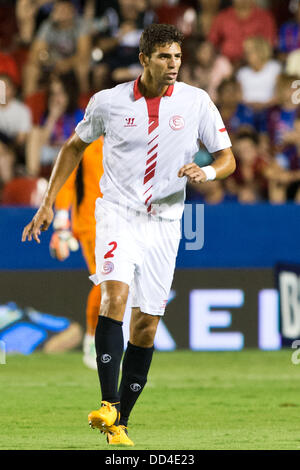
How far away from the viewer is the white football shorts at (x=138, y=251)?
5.72 metres

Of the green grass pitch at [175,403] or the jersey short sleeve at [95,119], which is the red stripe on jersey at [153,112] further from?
the green grass pitch at [175,403]

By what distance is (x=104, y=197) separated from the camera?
19.4ft

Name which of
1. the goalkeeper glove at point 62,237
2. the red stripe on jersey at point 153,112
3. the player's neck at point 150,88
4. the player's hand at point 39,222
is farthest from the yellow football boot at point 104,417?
the goalkeeper glove at point 62,237

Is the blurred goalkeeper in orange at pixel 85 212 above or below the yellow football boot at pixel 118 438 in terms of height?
above

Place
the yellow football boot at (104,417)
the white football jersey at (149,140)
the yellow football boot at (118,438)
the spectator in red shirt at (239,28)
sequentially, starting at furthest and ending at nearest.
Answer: the spectator in red shirt at (239,28)
the white football jersey at (149,140)
the yellow football boot at (118,438)
the yellow football boot at (104,417)

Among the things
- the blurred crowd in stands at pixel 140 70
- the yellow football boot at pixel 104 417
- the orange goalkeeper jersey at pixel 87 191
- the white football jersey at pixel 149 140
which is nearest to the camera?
the yellow football boot at pixel 104 417

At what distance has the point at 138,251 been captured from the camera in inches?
229

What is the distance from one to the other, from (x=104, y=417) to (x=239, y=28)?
8.34m

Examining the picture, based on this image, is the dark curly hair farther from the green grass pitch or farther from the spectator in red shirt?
the spectator in red shirt

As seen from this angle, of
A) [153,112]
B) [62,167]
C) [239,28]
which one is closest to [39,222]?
[62,167]

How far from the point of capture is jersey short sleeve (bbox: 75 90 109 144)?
5.91m
